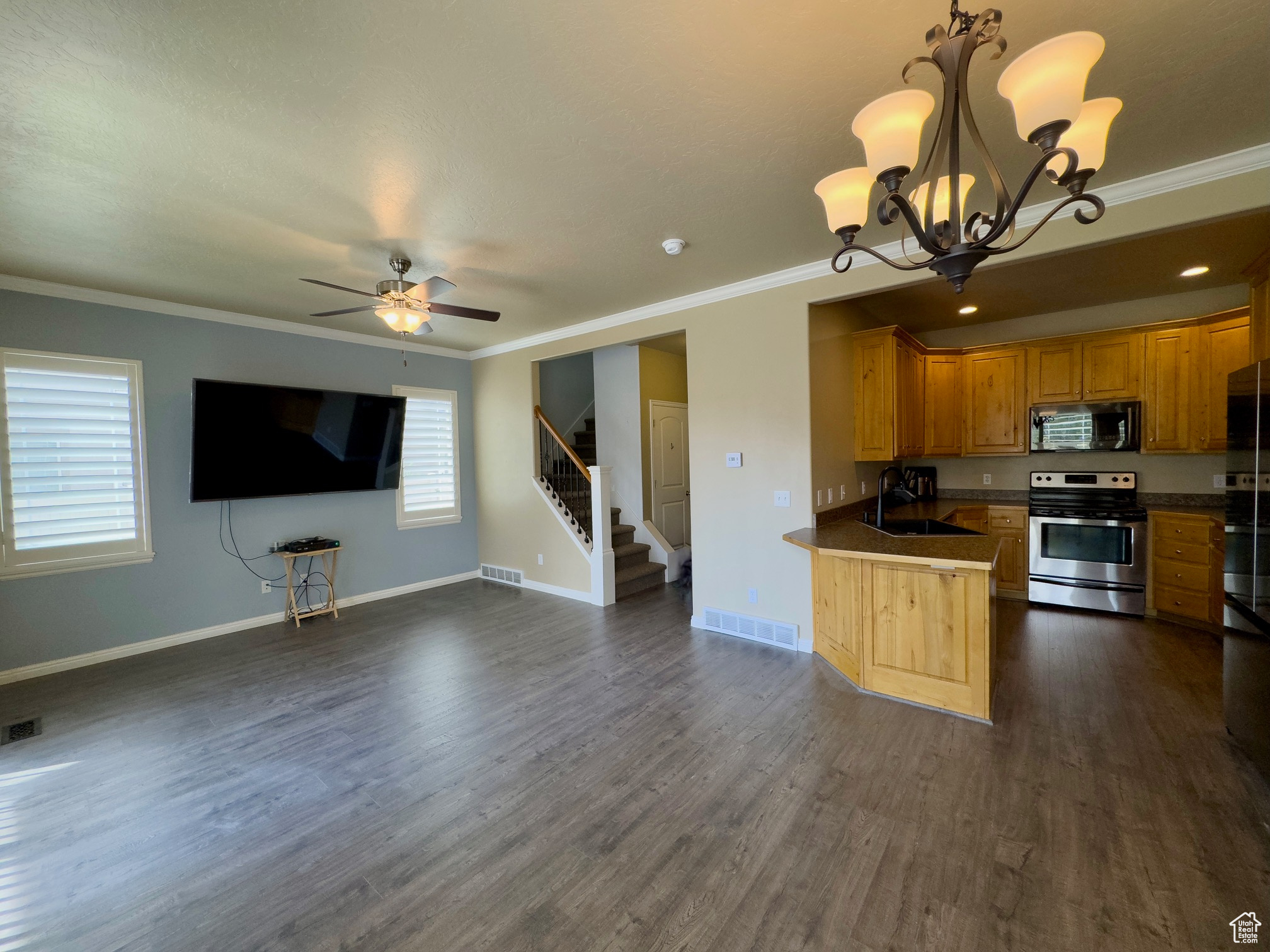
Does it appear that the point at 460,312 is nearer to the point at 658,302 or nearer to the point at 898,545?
the point at 658,302

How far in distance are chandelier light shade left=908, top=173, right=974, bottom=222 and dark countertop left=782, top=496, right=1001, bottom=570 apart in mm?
1822

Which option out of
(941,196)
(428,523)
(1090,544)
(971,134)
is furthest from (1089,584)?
(428,523)

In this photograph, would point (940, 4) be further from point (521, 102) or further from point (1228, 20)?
point (521, 102)

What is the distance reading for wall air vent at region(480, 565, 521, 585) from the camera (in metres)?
6.11

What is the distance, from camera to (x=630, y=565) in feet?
19.6

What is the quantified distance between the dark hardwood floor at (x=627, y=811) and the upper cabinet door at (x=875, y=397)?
1.83m

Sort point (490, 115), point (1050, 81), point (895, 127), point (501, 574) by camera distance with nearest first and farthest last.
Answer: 1. point (1050, 81)
2. point (895, 127)
3. point (490, 115)
4. point (501, 574)

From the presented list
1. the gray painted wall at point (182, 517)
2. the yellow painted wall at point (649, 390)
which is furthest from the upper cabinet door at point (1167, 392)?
the gray painted wall at point (182, 517)

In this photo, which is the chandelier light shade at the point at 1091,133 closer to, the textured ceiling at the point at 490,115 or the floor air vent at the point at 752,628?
the textured ceiling at the point at 490,115

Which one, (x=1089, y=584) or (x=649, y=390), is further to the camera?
(x=649, y=390)

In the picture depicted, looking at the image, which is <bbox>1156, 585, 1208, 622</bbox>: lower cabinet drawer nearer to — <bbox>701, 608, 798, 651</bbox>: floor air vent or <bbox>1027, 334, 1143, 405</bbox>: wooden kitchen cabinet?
<bbox>1027, 334, 1143, 405</bbox>: wooden kitchen cabinet

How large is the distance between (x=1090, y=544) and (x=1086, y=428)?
43.4 inches

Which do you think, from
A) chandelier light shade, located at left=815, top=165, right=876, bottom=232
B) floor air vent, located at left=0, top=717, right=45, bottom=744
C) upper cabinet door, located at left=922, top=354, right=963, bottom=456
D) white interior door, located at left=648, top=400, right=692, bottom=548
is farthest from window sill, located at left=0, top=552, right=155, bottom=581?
upper cabinet door, located at left=922, top=354, right=963, bottom=456

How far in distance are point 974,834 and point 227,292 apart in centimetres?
574
